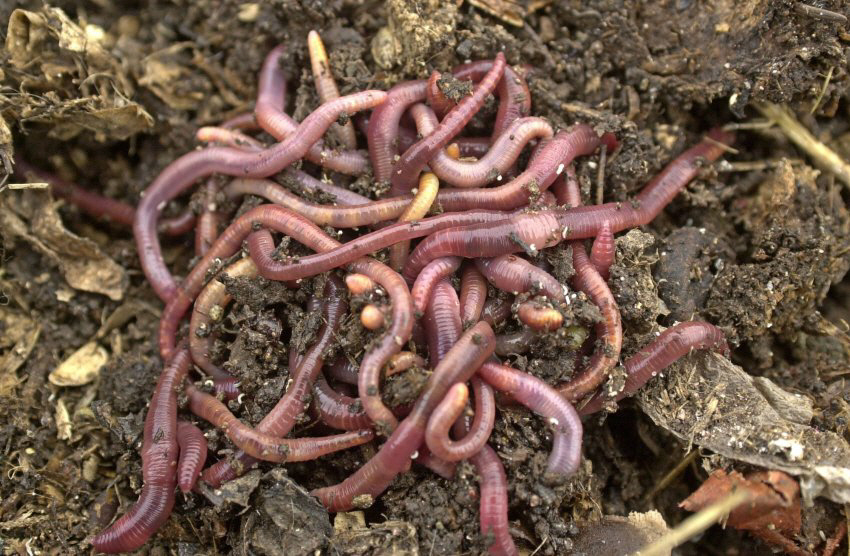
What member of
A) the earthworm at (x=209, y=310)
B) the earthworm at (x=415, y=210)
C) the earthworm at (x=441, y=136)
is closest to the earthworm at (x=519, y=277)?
the earthworm at (x=415, y=210)

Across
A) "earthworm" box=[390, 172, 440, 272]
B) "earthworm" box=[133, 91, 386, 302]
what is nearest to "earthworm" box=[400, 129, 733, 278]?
"earthworm" box=[390, 172, 440, 272]

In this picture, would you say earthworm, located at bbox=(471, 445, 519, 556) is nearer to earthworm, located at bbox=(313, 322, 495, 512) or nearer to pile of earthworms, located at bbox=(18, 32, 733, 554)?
pile of earthworms, located at bbox=(18, 32, 733, 554)

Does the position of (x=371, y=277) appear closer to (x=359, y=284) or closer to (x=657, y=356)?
(x=359, y=284)

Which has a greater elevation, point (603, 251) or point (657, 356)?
point (603, 251)

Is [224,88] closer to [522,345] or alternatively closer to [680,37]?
[522,345]

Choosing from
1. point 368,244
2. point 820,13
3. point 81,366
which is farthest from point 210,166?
point 820,13

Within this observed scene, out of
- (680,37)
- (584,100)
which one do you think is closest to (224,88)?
(584,100)

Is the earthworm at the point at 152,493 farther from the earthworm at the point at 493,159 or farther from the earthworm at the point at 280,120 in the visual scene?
the earthworm at the point at 493,159
